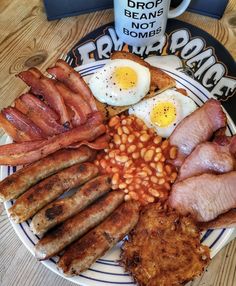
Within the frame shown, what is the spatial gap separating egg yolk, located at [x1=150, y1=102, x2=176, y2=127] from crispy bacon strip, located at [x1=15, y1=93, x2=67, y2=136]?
0.47 metres

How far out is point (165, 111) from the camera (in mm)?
1727

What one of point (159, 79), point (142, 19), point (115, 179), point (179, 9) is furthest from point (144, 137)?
point (179, 9)

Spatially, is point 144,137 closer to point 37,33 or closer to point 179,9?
point 179,9

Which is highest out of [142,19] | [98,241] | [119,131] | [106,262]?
[142,19]

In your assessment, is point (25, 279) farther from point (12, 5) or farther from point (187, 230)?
point (12, 5)

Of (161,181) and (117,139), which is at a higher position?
(117,139)

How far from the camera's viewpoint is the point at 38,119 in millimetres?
1686

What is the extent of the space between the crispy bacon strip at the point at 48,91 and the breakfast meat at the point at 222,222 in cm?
82

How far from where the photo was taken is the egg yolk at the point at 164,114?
5.64 ft

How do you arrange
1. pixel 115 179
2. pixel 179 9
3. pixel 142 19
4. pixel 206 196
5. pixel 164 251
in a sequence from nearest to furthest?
1. pixel 164 251
2. pixel 206 196
3. pixel 115 179
4. pixel 142 19
5. pixel 179 9

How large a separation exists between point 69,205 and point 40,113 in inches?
21.4

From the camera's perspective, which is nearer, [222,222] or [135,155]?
[222,222]

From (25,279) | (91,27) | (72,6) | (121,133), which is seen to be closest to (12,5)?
(72,6)

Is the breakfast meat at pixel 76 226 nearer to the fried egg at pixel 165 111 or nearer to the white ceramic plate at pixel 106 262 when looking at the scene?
the white ceramic plate at pixel 106 262
